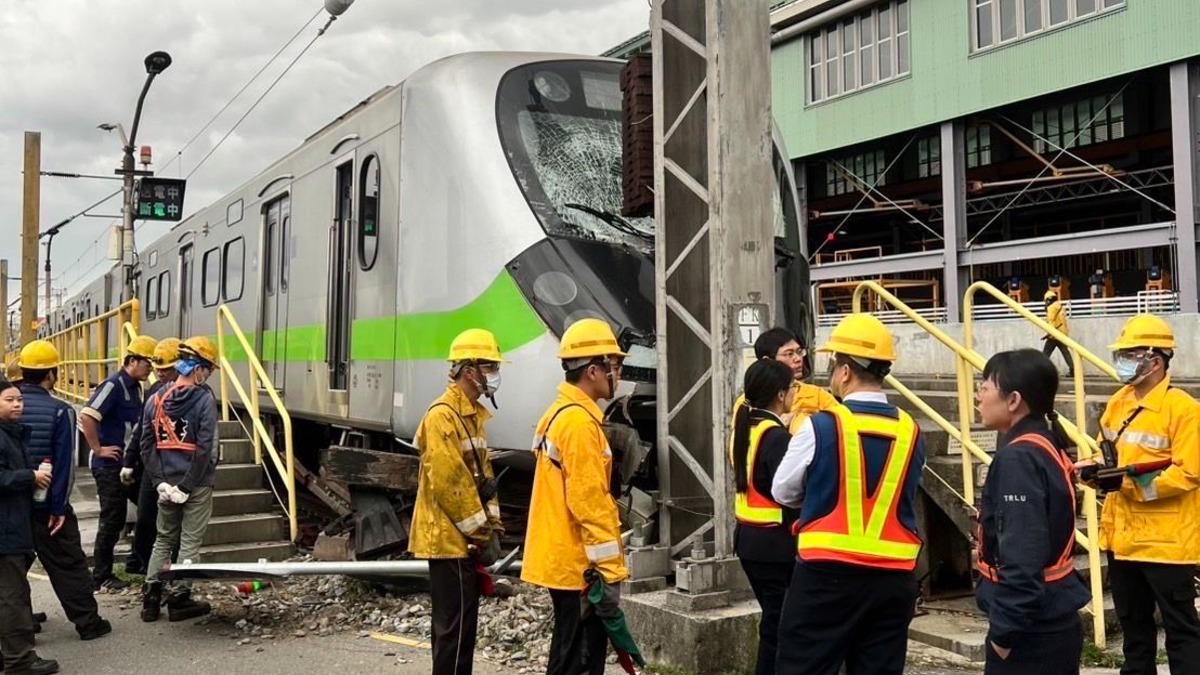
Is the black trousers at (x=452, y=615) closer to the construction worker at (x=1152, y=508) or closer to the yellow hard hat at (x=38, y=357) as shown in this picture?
the construction worker at (x=1152, y=508)

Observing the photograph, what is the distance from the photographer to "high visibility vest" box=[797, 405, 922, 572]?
3.41 m

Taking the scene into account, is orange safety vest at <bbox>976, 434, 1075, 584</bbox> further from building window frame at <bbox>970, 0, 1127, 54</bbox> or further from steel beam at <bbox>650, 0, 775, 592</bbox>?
building window frame at <bbox>970, 0, 1127, 54</bbox>

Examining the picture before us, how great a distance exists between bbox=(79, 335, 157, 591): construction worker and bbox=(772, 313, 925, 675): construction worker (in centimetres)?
603

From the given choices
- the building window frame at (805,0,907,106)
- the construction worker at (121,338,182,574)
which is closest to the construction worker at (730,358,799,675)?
the construction worker at (121,338,182,574)

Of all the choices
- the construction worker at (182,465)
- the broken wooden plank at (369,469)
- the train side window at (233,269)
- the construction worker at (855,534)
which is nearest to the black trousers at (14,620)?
the construction worker at (182,465)

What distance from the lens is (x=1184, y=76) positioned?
2091cm

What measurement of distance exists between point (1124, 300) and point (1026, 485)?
2115 centimetres

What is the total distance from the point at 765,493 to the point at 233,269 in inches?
335

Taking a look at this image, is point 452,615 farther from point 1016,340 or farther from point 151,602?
point 1016,340

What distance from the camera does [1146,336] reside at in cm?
473

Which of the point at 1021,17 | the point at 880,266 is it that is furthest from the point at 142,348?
the point at 880,266

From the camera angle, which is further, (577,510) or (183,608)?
(183,608)

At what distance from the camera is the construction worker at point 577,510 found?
405 centimetres

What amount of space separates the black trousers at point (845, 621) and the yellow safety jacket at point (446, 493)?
5.12 feet
